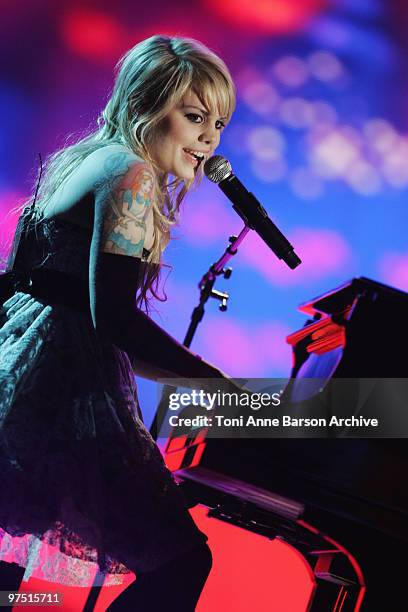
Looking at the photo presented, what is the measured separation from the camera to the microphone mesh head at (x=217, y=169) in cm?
168

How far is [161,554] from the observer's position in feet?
3.58

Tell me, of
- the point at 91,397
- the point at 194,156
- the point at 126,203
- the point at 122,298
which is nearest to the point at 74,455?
the point at 91,397

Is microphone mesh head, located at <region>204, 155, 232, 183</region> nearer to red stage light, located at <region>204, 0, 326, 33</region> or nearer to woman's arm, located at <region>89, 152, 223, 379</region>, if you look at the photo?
woman's arm, located at <region>89, 152, 223, 379</region>

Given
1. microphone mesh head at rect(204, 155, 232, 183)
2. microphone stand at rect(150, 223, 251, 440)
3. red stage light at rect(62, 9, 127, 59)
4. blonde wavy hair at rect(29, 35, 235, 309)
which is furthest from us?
red stage light at rect(62, 9, 127, 59)

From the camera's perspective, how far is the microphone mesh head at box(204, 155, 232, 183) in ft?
5.51

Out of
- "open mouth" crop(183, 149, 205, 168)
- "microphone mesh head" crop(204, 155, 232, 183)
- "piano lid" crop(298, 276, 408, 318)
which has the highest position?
"microphone mesh head" crop(204, 155, 232, 183)


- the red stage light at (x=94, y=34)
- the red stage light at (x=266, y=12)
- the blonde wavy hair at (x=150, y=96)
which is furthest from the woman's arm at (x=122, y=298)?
the red stage light at (x=266, y=12)

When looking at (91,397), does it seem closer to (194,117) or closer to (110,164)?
(110,164)

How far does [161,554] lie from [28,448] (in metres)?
0.28

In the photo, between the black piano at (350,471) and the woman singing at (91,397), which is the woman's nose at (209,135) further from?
the black piano at (350,471)

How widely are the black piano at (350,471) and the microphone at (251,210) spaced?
16 centimetres

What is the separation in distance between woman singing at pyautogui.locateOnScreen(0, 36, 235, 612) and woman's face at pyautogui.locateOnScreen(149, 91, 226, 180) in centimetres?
14

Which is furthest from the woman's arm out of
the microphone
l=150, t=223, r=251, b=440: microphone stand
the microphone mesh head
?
l=150, t=223, r=251, b=440: microphone stand

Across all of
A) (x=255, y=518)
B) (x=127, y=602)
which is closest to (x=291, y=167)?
(x=255, y=518)
